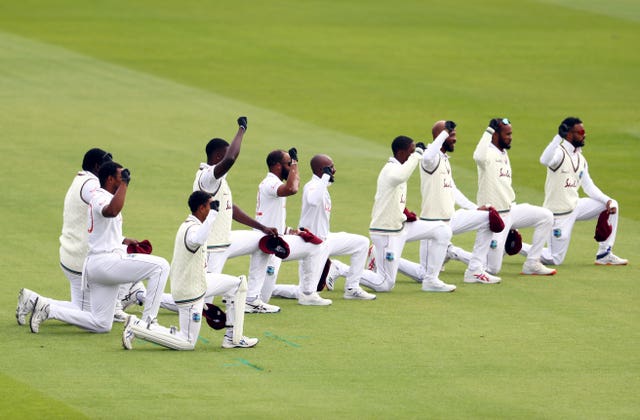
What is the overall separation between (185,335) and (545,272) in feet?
21.7

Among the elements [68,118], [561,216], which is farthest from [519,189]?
[68,118]

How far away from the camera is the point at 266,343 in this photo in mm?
14844

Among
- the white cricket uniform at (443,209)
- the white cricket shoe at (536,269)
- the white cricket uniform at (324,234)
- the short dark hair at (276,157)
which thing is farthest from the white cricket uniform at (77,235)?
the white cricket shoe at (536,269)

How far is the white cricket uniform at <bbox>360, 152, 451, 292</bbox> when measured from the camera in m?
17.6

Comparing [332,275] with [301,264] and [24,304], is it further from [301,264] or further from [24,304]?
[24,304]

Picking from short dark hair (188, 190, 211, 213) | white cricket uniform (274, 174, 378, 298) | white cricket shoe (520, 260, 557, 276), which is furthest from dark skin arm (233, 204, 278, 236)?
white cricket shoe (520, 260, 557, 276)

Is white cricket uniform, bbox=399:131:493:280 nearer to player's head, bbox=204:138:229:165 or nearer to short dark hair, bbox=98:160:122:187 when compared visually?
player's head, bbox=204:138:229:165

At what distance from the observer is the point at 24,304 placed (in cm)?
1516

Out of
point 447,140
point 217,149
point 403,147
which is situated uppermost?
point 447,140

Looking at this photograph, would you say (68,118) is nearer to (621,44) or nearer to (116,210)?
(116,210)

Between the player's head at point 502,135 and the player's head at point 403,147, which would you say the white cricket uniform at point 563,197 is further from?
the player's head at point 403,147

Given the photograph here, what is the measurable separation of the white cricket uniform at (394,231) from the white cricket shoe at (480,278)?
28.6 inches

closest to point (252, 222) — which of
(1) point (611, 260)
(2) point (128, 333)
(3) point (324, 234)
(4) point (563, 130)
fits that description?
(3) point (324, 234)

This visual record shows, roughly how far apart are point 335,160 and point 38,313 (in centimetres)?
1316
